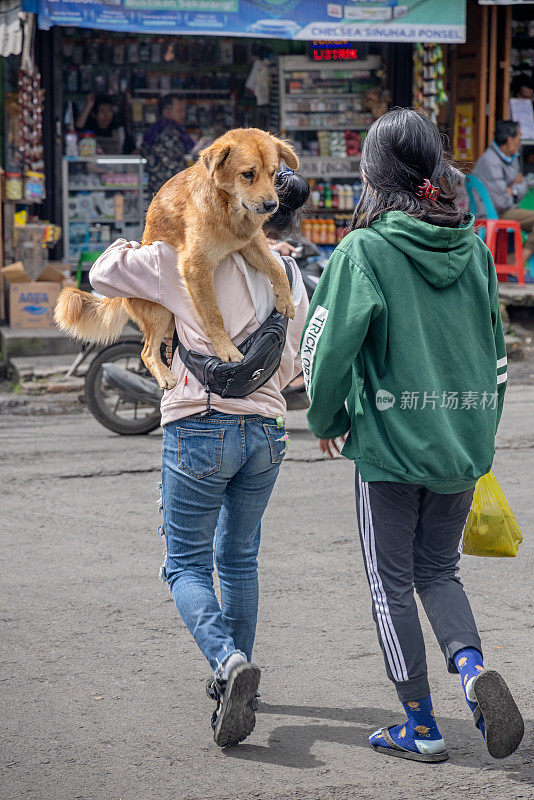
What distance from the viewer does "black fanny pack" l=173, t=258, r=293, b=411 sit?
118 inches

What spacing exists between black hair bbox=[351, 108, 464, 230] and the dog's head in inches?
12.6

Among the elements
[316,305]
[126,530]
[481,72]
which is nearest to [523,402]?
[126,530]

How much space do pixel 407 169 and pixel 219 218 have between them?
1.97 feet

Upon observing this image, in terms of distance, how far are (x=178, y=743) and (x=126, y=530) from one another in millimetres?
2259

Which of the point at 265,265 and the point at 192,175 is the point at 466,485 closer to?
the point at 265,265

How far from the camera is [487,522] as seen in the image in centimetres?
321

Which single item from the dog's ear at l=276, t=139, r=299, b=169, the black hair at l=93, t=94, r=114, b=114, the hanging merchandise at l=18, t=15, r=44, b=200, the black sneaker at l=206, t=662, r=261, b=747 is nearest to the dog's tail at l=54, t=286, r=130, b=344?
the dog's ear at l=276, t=139, r=299, b=169

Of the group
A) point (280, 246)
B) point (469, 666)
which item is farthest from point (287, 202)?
point (469, 666)

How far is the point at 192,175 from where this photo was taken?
10.6 feet

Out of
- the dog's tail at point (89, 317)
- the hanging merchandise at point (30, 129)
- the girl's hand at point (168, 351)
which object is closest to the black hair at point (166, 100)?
the hanging merchandise at point (30, 129)

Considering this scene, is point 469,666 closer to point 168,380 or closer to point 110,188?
point 168,380

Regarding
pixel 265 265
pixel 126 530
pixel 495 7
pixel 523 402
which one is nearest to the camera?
pixel 265 265

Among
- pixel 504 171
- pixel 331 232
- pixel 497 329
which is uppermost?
pixel 504 171

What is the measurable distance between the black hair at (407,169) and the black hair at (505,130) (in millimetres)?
9015
